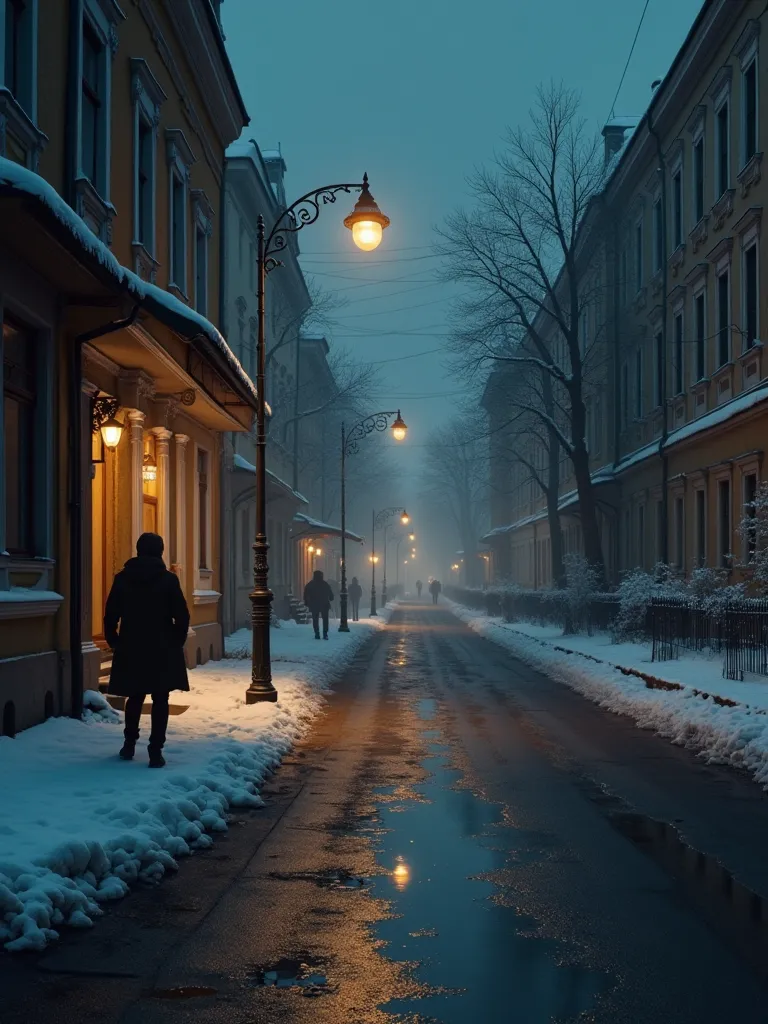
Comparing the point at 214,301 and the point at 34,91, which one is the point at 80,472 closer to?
the point at 34,91

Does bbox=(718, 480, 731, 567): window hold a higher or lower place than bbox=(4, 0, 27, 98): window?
lower

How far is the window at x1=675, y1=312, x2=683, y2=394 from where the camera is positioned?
2932 centimetres

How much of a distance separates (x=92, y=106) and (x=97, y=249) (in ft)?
16.4

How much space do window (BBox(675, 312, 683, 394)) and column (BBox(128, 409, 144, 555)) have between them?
1705cm

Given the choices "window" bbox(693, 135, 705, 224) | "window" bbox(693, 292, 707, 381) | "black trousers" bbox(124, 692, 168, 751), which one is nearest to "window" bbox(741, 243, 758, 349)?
"window" bbox(693, 292, 707, 381)

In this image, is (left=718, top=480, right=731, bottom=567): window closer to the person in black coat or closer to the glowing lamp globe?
the glowing lamp globe

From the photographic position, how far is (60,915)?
5465mm

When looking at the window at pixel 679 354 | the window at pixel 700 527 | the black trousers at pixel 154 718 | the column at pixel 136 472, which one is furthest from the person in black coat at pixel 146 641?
the window at pixel 679 354

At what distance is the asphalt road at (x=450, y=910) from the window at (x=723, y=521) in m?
14.9

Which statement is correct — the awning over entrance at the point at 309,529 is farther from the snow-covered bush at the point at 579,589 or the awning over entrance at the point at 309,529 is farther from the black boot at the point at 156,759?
the black boot at the point at 156,759

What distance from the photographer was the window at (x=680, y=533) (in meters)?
29.1

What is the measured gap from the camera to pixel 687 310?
2880 centimetres

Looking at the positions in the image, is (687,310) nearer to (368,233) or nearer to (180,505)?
(180,505)

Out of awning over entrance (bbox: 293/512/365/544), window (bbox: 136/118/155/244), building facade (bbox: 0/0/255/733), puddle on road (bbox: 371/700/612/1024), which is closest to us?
puddle on road (bbox: 371/700/612/1024)
